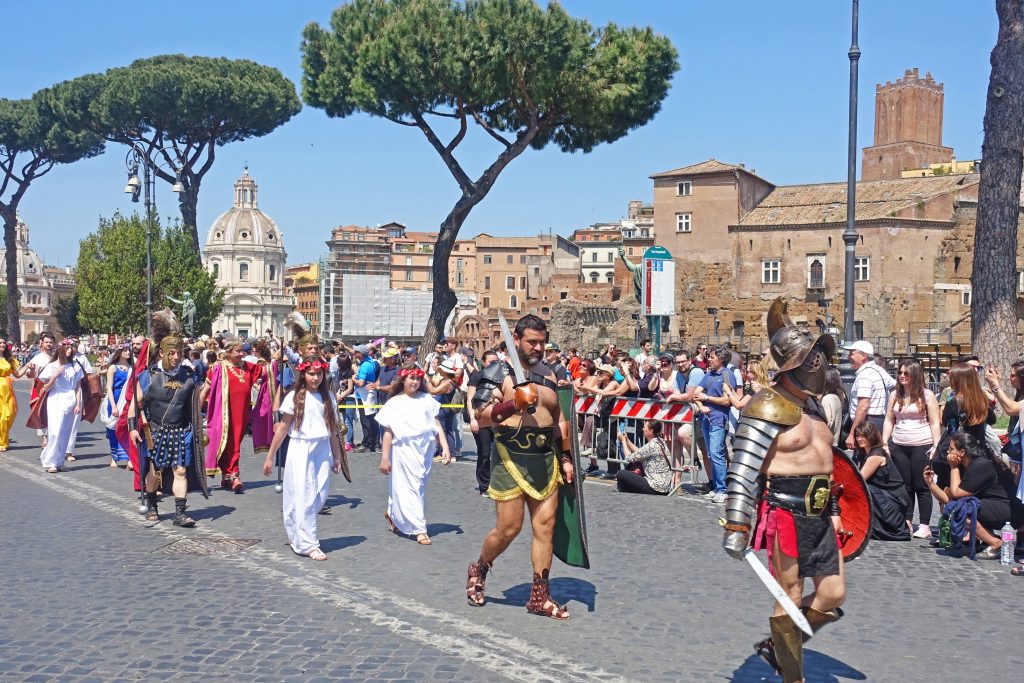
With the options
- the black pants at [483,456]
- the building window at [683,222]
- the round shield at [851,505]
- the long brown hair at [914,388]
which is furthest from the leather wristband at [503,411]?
the building window at [683,222]

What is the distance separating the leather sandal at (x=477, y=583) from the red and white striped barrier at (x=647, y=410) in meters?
5.50

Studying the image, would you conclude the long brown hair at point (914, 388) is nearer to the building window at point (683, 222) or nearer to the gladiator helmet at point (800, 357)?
the gladiator helmet at point (800, 357)

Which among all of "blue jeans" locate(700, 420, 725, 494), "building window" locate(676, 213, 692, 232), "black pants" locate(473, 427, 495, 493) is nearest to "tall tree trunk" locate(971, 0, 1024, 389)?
"blue jeans" locate(700, 420, 725, 494)

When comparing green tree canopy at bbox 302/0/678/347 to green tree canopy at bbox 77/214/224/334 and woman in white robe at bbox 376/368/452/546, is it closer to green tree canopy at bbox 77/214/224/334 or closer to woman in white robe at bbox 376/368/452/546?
woman in white robe at bbox 376/368/452/546

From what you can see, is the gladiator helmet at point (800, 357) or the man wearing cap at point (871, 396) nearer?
the gladiator helmet at point (800, 357)

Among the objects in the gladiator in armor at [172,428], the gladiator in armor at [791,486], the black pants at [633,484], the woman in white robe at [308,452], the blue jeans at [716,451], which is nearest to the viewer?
the gladiator in armor at [791,486]

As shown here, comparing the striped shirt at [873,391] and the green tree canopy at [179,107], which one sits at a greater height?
the green tree canopy at [179,107]

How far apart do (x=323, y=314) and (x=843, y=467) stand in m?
67.9

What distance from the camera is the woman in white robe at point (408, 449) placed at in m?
8.63

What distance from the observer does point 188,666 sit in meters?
5.23

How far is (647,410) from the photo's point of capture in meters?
12.7

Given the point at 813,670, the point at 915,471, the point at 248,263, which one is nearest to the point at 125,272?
the point at 915,471

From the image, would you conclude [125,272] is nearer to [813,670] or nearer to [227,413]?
[227,413]

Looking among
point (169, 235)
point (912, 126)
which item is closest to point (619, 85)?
point (169, 235)
